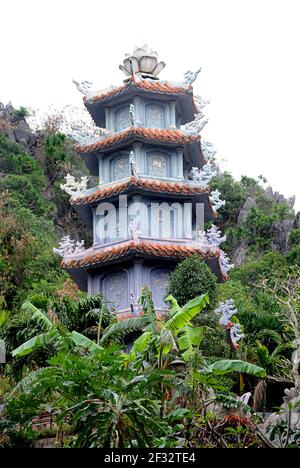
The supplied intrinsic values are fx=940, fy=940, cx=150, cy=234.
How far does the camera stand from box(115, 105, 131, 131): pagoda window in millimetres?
20781

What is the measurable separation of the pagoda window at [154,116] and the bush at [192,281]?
398 centimetres

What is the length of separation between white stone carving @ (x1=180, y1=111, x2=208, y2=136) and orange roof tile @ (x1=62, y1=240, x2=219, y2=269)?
268 centimetres

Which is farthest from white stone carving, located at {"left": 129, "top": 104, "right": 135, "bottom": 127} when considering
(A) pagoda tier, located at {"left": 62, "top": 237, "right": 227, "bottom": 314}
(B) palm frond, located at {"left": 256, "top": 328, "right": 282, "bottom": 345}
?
(B) palm frond, located at {"left": 256, "top": 328, "right": 282, "bottom": 345}

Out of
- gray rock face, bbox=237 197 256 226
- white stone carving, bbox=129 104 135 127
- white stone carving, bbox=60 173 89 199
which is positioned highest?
gray rock face, bbox=237 197 256 226

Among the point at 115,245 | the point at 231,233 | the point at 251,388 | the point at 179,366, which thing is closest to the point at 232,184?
the point at 231,233

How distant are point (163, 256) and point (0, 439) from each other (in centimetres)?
639

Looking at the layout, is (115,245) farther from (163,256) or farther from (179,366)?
(179,366)

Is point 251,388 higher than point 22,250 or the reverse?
the reverse

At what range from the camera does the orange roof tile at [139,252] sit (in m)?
18.6

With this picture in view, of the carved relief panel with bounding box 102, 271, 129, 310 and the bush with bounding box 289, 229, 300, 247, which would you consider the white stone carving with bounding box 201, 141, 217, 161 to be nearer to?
the carved relief panel with bounding box 102, 271, 129, 310

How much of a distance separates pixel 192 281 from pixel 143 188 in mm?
2606

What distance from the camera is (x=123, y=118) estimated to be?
20938mm

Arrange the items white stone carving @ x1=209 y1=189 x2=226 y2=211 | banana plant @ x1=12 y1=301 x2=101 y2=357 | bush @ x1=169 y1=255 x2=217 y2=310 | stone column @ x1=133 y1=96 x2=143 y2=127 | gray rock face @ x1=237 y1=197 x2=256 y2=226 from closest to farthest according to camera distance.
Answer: banana plant @ x1=12 y1=301 x2=101 y2=357 < bush @ x1=169 y1=255 x2=217 y2=310 < white stone carving @ x1=209 y1=189 x2=226 y2=211 < stone column @ x1=133 y1=96 x2=143 y2=127 < gray rock face @ x1=237 y1=197 x2=256 y2=226

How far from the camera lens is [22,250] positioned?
105 feet
